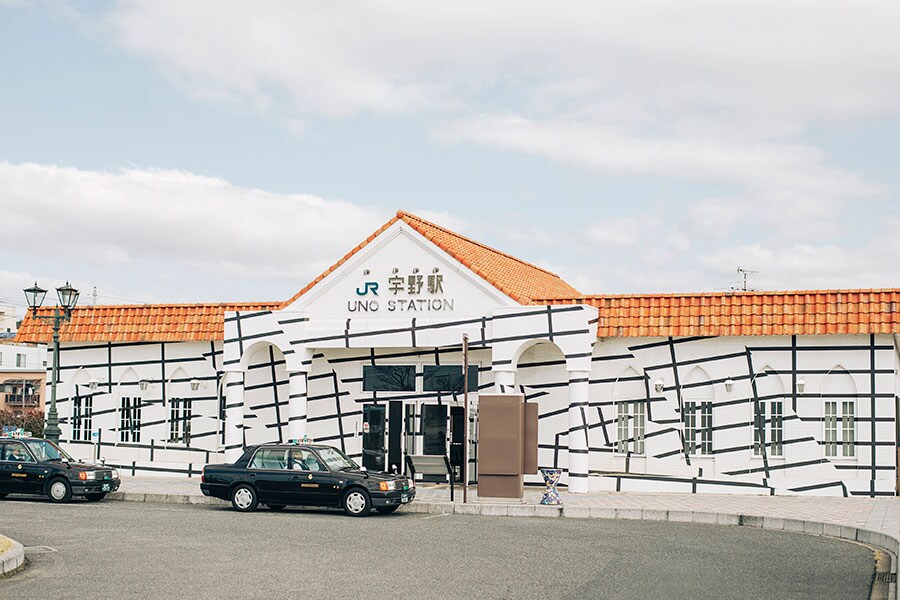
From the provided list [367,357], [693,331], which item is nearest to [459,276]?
[367,357]

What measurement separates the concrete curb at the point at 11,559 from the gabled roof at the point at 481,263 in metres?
14.3

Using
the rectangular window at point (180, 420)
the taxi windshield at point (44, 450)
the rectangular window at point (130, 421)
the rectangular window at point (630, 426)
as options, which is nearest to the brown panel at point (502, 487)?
the rectangular window at point (630, 426)

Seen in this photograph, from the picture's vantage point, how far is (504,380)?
26.2 m

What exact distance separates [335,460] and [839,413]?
1197cm

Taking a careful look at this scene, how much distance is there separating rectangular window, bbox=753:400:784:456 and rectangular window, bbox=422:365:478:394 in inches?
272

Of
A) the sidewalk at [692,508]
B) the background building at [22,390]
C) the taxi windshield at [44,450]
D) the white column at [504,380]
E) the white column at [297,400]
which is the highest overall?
the white column at [504,380]

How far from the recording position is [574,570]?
14344 mm

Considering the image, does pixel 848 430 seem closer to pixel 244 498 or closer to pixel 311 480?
pixel 311 480

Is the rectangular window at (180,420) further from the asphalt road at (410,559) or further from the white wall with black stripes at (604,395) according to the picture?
the asphalt road at (410,559)

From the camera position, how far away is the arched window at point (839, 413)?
85.7 feet

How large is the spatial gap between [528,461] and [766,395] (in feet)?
21.5

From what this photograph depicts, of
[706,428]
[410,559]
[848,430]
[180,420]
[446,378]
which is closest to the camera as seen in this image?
[410,559]

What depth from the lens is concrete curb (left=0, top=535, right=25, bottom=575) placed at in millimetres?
13648

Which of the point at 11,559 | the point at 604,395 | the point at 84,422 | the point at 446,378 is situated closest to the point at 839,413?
the point at 604,395
